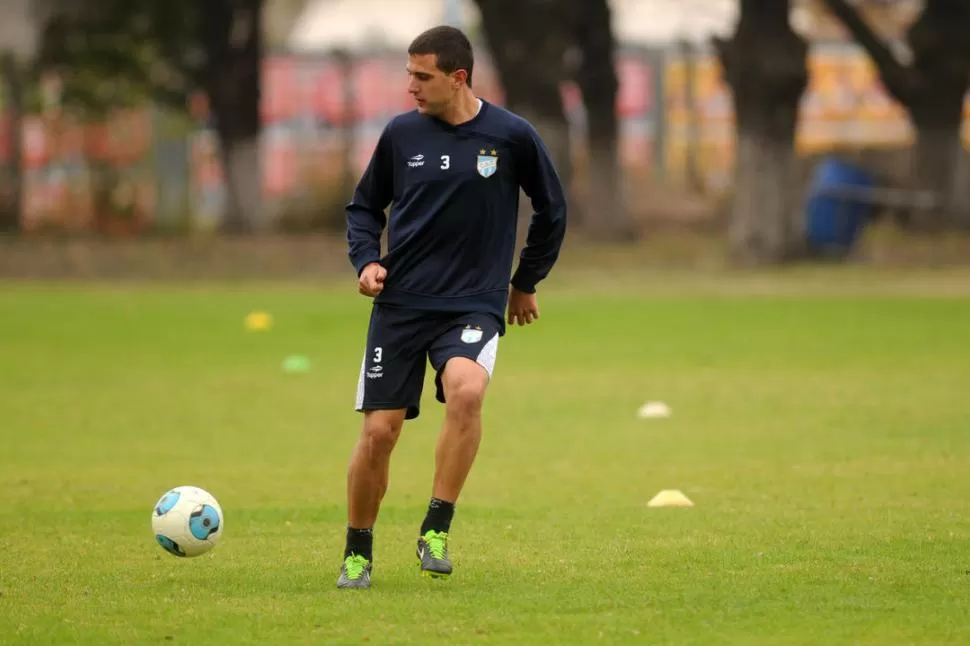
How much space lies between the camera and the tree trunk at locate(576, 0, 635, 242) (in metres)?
41.1

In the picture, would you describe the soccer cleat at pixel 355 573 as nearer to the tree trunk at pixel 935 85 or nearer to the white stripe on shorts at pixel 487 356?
the white stripe on shorts at pixel 487 356

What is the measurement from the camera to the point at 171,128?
1722 inches

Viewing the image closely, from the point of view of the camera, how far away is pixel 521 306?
8.29 metres

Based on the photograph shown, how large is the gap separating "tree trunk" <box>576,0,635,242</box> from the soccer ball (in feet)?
108

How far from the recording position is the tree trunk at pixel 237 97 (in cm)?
3959

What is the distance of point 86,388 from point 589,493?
769cm

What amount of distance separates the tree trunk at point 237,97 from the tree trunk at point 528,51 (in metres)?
5.04

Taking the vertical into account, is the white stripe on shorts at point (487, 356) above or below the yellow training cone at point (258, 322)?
above

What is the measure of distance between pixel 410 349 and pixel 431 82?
108 centimetres

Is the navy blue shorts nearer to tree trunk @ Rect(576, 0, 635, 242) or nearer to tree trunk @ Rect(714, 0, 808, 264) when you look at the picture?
tree trunk @ Rect(714, 0, 808, 264)

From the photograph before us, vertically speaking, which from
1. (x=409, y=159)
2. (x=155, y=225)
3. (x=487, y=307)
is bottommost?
(x=155, y=225)

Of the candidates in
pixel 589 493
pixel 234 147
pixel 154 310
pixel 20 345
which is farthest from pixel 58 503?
pixel 234 147

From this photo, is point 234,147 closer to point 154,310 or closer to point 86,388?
point 154,310

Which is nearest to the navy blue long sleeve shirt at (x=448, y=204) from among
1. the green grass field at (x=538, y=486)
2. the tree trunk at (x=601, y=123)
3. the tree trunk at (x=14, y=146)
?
the green grass field at (x=538, y=486)
